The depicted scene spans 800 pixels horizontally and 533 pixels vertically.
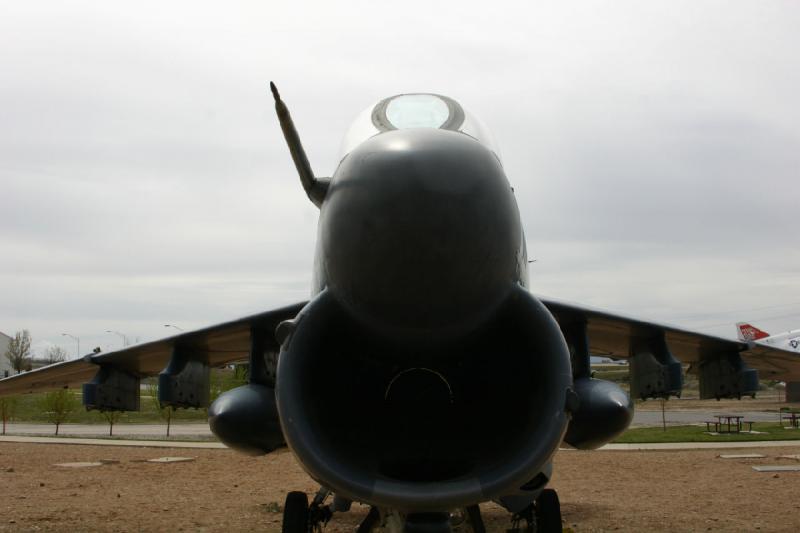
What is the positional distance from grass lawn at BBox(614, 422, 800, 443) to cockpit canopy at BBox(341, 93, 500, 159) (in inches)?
796

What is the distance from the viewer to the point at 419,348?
4.70 meters

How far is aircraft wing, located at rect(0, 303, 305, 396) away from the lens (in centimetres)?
727

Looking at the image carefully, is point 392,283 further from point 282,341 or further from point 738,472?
point 738,472

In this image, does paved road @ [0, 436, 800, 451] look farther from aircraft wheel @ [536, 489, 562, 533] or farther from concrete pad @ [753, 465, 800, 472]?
aircraft wheel @ [536, 489, 562, 533]

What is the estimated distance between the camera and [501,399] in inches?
197

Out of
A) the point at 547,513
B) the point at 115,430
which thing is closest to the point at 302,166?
the point at 547,513

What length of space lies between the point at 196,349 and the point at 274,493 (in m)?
7.69

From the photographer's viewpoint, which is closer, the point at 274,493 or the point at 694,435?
the point at 274,493

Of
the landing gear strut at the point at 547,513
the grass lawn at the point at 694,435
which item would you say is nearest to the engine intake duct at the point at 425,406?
the landing gear strut at the point at 547,513

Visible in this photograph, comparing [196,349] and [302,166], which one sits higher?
[302,166]

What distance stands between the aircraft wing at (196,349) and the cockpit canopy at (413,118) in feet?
7.32

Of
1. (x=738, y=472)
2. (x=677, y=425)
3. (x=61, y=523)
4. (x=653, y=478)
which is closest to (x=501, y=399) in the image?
(x=61, y=523)

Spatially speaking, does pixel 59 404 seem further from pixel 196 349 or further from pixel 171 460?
pixel 196 349

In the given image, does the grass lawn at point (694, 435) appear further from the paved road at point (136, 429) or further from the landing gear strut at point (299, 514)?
the landing gear strut at point (299, 514)
